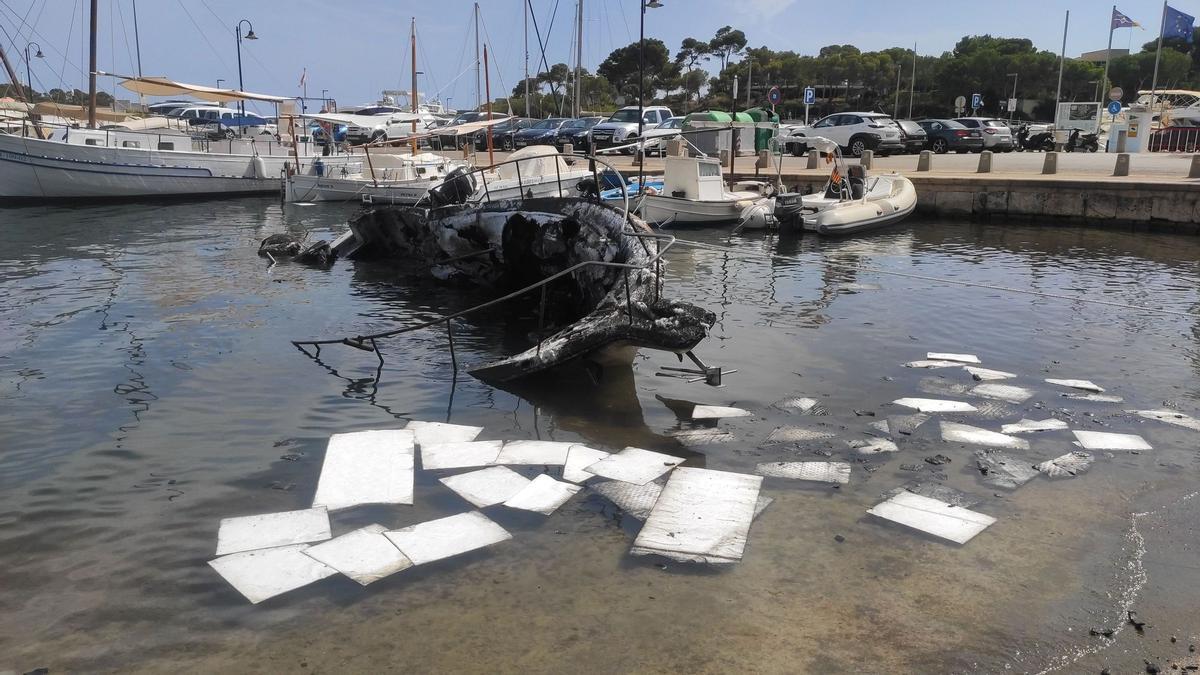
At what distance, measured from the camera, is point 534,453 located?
20.7 ft

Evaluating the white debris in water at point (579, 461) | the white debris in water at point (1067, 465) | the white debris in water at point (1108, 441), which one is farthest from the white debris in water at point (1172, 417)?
the white debris in water at point (579, 461)

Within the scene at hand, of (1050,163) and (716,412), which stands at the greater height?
(1050,163)

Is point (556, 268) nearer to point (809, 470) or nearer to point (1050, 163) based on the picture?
point (809, 470)

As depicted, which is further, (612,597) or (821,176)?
(821,176)

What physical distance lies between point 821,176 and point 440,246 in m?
14.2

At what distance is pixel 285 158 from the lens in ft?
102

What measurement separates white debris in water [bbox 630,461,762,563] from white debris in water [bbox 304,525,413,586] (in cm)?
142

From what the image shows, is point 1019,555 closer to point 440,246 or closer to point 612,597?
point 612,597

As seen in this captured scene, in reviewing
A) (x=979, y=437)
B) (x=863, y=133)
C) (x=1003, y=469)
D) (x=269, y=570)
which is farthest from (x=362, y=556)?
(x=863, y=133)

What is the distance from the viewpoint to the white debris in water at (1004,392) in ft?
25.3

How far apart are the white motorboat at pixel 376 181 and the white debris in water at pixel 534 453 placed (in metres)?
17.9

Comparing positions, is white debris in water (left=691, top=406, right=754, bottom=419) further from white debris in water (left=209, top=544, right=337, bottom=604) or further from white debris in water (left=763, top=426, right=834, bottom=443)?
white debris in water (left=209, top=544, right=337, bottom=604)

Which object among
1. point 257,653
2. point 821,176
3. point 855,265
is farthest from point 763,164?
point 257,653

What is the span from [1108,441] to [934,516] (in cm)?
235
